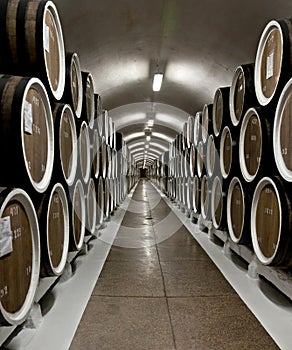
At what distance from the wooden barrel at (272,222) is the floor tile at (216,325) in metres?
0.41

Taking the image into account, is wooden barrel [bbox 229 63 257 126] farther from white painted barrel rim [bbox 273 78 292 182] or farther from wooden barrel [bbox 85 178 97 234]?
wooden barrel [bbox 85 178 97 234]

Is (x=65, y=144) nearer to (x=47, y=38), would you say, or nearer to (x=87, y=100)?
(x=47, y=38)

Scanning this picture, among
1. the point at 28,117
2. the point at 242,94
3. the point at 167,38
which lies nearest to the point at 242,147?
the point at 242,94

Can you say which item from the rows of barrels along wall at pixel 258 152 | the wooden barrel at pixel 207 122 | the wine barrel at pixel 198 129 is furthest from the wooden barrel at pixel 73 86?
the wine barrel at pixel 198 129

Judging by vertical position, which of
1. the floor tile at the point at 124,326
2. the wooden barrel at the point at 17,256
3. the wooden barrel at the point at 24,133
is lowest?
the floor tile at the point at 124,326

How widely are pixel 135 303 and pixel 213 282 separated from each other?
813mm

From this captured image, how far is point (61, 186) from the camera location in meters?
2.39

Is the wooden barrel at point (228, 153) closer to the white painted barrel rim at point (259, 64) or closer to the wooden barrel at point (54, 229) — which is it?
the white painted barrel rim at point (259, 64)

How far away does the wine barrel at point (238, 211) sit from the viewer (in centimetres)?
287

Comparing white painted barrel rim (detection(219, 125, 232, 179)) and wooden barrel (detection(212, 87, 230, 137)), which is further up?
wooden barrel (detection(212, 87, 230, 137))

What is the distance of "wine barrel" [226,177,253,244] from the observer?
9.41ft

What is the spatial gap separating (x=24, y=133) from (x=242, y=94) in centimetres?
207

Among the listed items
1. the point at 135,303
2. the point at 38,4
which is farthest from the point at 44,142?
the point at 135,303

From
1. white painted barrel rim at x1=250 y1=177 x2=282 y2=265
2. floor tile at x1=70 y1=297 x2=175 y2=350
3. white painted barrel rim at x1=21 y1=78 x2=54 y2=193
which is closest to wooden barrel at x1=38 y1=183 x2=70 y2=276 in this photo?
white painted barrel rim at x1=21 y1=78 x2=54 y2=193
